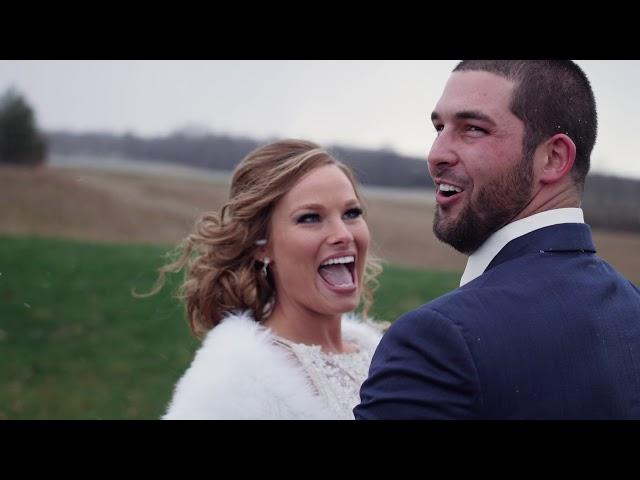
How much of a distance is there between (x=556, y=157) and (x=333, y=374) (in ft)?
5.99

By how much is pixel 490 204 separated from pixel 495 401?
71cm

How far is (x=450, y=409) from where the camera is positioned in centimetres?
239

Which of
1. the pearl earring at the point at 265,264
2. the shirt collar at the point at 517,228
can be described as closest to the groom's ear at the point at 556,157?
the shirt collar at the point at 517,228

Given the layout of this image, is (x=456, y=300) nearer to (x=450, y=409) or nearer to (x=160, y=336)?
(x=450, y=409)

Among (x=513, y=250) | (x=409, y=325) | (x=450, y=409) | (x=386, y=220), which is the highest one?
(x=513, y=250)

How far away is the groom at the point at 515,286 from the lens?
2.44 meters

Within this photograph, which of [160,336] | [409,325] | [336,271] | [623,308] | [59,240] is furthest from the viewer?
[59,240]

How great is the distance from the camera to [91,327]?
48.5 feet

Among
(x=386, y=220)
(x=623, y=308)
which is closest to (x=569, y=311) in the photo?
(x=623, y=308)

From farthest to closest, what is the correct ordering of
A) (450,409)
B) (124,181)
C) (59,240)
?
(124,181), (59,240), (450,409)

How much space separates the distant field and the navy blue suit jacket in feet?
52.8

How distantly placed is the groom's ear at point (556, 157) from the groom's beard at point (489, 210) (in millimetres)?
58

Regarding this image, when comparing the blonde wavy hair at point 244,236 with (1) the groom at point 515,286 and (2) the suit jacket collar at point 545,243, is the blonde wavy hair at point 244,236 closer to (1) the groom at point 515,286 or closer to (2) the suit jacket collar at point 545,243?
(1) the groom at point 515,286

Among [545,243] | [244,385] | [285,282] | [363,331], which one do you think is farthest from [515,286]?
[363,331]
